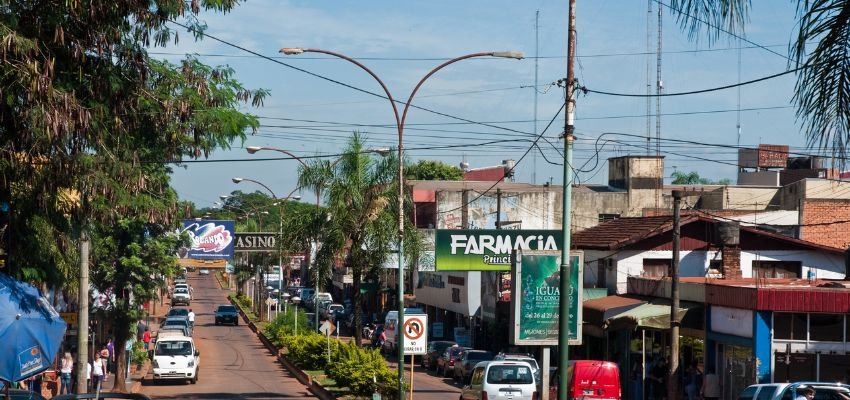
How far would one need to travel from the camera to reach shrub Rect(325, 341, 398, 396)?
103 feet

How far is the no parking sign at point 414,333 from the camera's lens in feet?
92.4

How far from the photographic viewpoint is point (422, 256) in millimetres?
43969

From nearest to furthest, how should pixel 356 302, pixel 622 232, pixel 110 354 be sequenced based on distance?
pixel 356 302 < pixel 110 354 < pixel 622 232

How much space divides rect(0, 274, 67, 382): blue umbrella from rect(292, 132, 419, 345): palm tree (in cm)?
2502

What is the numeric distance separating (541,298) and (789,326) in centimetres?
1189

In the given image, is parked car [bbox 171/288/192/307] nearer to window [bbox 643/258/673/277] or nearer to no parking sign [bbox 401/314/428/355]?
window [bbox 643/258/673/277]

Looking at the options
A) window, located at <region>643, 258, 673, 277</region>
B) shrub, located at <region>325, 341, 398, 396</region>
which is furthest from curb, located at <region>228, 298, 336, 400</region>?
window, located at <region>643, 258, 673, 277</region>

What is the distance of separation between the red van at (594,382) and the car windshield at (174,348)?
1881 cm

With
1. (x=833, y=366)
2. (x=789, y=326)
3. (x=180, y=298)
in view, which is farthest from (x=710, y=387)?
(x=180, y=298)

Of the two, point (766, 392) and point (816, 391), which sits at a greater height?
point (816, 391)

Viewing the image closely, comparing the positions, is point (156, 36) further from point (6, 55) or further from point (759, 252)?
point (759, 252)

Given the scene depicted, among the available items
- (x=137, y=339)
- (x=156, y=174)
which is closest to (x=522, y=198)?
(x=137, y=339)

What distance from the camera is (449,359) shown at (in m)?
47.9

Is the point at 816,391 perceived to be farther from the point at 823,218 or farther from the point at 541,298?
the point at 823,218
